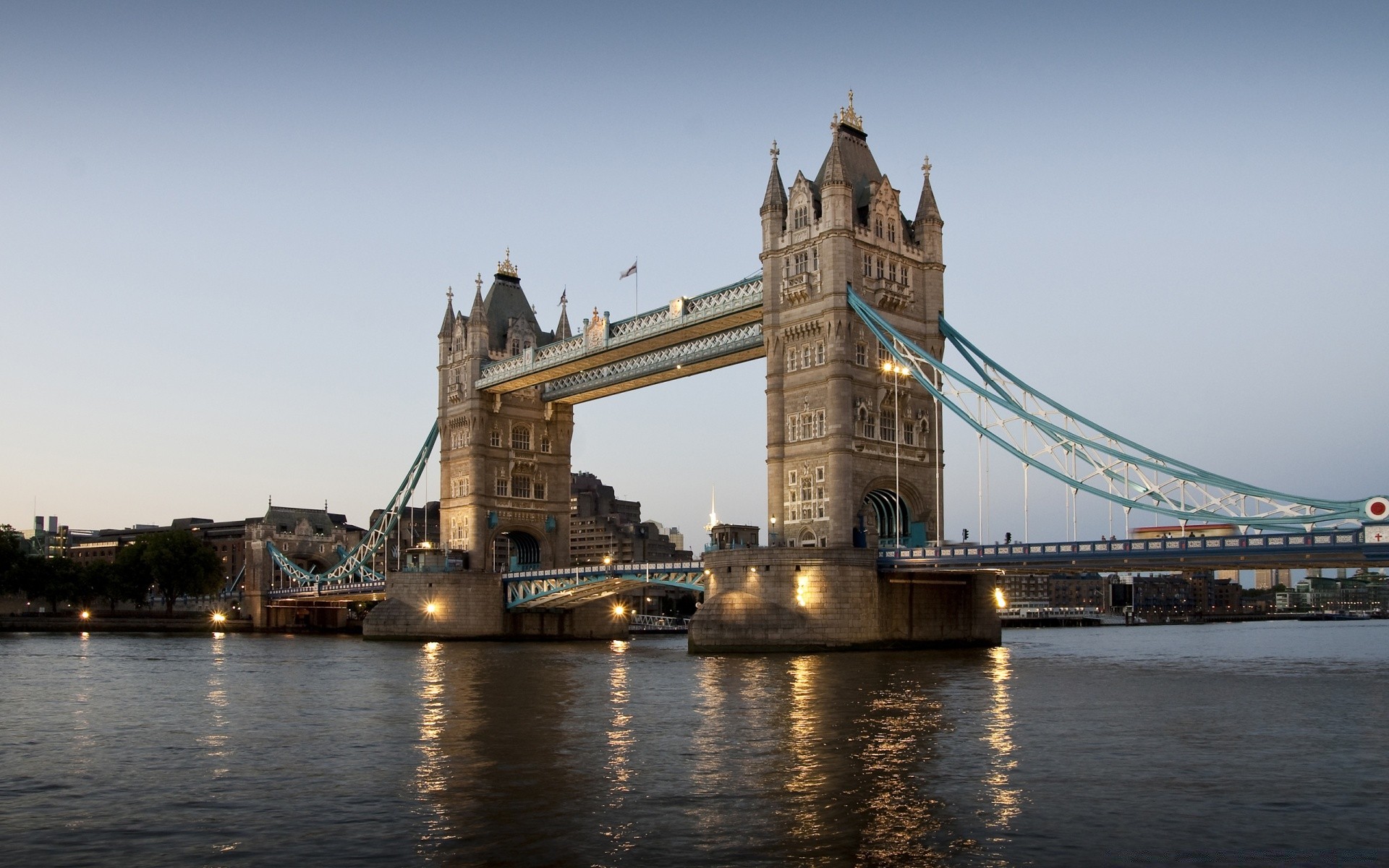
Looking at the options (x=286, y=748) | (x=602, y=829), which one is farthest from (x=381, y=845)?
(x=286, y=748)

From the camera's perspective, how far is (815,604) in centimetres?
5759

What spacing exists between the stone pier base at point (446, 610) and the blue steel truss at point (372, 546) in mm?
10032

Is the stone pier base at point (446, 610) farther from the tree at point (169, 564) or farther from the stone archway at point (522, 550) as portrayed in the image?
the tree at point (169, 564)

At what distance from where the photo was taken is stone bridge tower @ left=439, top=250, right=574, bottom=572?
89.1 metres

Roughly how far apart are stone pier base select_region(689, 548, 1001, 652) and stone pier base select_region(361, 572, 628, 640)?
27.1 metres

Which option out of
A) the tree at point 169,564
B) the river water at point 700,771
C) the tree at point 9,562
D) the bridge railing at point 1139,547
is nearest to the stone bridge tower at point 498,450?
the bridge railing at point 1139,547

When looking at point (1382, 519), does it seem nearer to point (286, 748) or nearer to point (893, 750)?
point (893, 750)

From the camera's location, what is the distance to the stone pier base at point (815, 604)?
57.3 m

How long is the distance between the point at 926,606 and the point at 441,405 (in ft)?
148

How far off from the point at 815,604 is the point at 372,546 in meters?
57.1

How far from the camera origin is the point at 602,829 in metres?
17.8

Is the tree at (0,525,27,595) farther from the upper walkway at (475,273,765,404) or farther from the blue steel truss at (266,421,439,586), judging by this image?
the upper walkway at (475,273,765,404)

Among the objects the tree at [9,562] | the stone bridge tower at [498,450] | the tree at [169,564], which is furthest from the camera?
the tree at [169,564]

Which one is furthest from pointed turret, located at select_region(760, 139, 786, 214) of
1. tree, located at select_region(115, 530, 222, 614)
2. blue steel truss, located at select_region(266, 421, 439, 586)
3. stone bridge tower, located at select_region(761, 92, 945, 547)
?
tree, located at select_region(115, 530, 222, 614)
